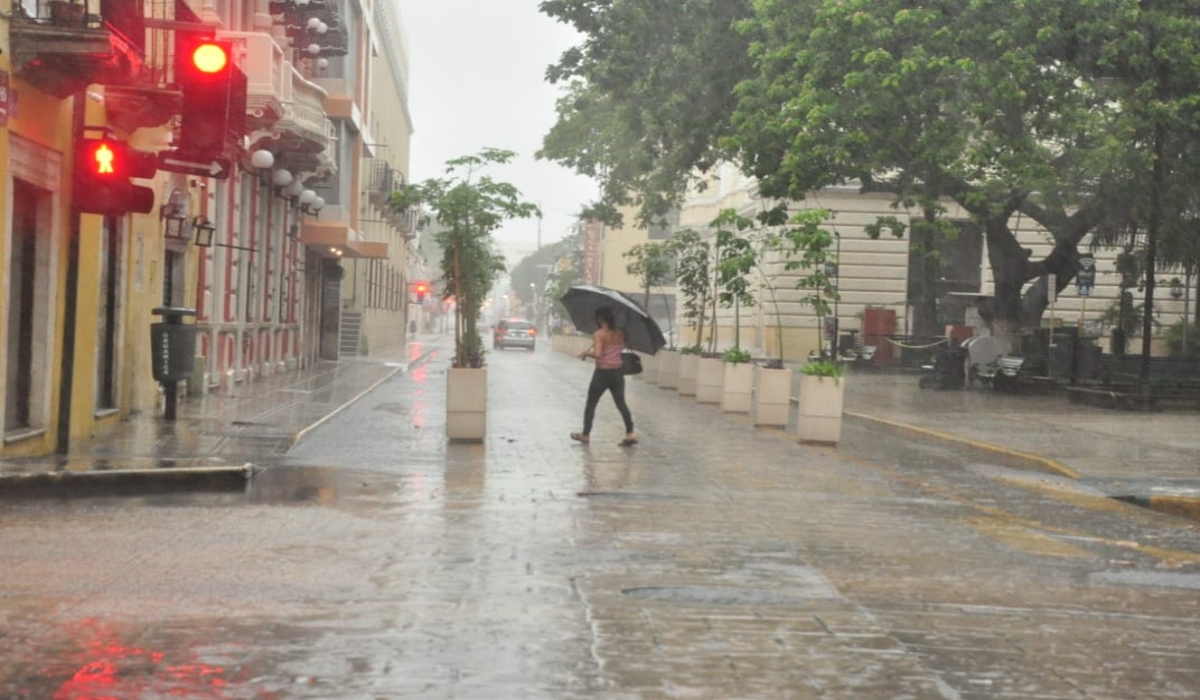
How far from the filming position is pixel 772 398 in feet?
81.6

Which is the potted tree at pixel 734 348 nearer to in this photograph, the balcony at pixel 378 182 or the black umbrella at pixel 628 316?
the black umbrella at pixel 628 316

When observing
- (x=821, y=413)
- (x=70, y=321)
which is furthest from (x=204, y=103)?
(x=821, y=413)

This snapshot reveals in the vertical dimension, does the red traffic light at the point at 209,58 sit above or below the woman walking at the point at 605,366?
above

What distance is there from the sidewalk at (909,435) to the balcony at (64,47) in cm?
335

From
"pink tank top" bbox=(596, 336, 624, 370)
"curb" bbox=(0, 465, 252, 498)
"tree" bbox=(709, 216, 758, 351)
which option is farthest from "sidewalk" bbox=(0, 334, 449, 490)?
"tree" bbox=(709, 216, 758, 351)

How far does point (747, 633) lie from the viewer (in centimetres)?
759

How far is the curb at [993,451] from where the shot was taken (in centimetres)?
1845

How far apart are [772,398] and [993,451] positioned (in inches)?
197

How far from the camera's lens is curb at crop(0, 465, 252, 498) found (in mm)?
13109

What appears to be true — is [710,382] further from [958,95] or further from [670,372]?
[958,95]

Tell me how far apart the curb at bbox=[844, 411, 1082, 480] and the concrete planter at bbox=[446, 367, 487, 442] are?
594cm

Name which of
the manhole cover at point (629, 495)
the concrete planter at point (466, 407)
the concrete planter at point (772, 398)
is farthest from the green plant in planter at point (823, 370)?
the manhole cover at point (629, 495)

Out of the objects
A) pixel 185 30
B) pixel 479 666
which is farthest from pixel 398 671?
pixel 185 30

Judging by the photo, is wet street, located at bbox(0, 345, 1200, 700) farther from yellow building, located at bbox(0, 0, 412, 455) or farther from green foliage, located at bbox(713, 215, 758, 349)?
green foliage, located at bbox(713, 215, 758, 349)
